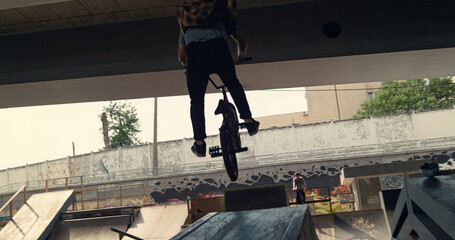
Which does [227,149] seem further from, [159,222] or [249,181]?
[249,181]

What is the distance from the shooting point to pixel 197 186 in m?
26.0

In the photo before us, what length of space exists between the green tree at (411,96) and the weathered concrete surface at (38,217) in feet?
107

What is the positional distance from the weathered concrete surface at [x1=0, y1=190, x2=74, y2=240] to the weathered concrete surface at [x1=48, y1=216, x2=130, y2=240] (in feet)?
0.95

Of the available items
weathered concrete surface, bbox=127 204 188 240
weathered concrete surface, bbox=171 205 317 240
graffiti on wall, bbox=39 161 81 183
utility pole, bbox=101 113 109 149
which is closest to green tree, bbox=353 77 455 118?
utility pole, bbox=101 113 109 149

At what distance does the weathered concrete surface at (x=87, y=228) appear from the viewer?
11.8 m

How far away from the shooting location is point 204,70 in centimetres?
324

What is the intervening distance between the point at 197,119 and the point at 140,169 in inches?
1005

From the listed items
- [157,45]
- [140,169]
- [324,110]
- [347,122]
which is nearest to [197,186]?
[140,169]

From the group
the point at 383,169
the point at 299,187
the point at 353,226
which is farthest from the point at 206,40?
the point at 383,169

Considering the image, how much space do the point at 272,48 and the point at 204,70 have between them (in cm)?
345

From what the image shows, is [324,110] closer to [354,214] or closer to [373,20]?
[354,214]

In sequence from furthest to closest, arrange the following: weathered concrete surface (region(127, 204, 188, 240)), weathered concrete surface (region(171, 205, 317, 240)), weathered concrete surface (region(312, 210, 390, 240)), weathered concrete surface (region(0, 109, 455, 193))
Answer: weathered concrete surface (region(0, 109, 455, 193)) < weathered concrete surface (region(127, 204, 188, 240)) < weathered concrete surface (region(312, 210, 390, 240)) < weathered concrete surface (region(171, 205, 317, 240))

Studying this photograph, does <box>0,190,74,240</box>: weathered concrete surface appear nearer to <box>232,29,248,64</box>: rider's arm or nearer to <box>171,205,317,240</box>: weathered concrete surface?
<box>171,205,317,240</box>: weathered concrete surface

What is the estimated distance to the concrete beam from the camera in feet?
20.9
